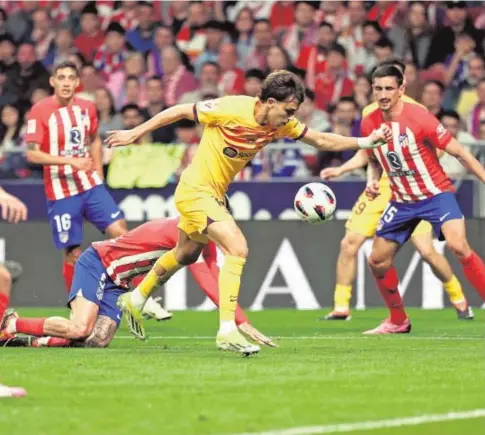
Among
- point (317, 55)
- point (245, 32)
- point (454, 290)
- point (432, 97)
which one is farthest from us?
point (245, 32)

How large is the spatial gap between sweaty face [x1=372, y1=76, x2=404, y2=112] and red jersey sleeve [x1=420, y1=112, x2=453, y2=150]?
306mm

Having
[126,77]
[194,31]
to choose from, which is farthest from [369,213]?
[194,31]

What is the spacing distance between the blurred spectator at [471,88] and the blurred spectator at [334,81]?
53.5 inches

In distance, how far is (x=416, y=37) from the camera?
60.8 feet

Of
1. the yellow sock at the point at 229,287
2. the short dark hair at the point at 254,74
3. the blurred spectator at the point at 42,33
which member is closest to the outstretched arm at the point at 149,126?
the yellow sock at the point at 229,287

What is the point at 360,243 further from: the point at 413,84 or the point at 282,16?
the point at 282,16

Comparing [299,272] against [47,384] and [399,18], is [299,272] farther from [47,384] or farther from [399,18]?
[47,384]

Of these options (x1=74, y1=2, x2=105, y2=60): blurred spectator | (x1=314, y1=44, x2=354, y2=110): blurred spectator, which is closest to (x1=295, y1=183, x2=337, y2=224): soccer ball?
(x1=314, y1=44, x2=354, y2=110): blurred spectator

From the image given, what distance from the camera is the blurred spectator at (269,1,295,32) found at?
770 inches

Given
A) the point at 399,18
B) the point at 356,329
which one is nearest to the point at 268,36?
the point at 399,18

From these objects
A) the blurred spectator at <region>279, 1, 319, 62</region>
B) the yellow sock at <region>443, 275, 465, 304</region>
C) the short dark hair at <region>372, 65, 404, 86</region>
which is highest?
the blurred spectator at <region>279, 1, 319, 62</region>

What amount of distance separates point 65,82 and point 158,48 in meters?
5.94

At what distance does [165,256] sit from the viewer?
10.6 metres

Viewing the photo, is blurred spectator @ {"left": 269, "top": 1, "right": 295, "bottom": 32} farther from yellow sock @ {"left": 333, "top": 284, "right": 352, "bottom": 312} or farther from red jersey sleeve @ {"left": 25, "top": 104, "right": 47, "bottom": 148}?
red jersey sleeve @ {"left": 25, "top": 104, "right": 47, "bottom": 148}
